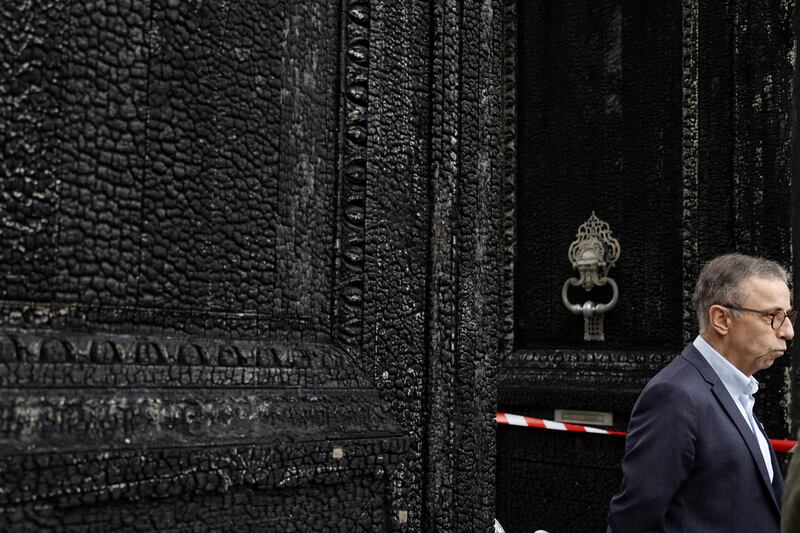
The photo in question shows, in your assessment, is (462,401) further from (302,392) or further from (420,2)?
(420,2)

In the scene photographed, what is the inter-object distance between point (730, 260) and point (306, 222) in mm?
1395

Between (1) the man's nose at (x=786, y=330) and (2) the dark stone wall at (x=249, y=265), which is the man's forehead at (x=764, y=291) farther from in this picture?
(2) the dark stone wall at (x=249, y=265)

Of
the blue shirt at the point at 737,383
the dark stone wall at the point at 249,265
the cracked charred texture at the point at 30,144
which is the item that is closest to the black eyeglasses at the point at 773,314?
the blue shirt at the point at 737,383

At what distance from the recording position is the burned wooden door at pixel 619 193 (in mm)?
3318

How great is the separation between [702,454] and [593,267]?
202 centimetres

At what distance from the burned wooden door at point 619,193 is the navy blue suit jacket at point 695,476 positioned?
4.85 ft

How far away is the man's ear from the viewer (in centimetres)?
206

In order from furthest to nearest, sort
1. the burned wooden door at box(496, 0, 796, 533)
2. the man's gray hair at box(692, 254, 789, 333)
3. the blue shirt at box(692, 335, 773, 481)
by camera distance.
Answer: the burned wooden door at box(496, 0, 796, 533), the man's gray hair at box(692, 254, 789, 333), the blue shirt at box(692, 335, 773, 481)

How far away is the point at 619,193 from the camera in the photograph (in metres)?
3.80

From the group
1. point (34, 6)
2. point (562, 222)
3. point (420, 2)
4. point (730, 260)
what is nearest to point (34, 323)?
point (34, 6)

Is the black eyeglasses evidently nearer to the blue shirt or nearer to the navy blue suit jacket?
the blue shirt

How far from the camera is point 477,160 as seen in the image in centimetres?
145

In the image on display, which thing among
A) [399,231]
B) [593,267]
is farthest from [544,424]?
[399,231]

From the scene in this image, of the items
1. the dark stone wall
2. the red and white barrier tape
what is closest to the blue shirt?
the dark stone wall
